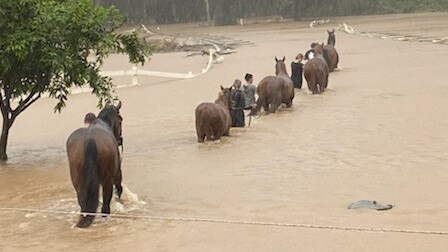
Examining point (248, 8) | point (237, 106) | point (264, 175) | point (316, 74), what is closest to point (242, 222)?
point (264, 175)

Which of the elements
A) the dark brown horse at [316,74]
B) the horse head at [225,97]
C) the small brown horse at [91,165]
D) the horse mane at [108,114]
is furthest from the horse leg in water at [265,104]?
the small brown horse at [91,165]

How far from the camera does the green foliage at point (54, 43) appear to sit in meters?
12.6

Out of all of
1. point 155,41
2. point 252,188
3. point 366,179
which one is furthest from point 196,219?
point 155,41

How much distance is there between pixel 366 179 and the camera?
10914 millimetres

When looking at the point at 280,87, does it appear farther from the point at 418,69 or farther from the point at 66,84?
the point at 418,69

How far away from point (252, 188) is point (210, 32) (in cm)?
5768

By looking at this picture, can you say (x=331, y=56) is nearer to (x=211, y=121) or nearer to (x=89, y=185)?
(x=211, y=121)

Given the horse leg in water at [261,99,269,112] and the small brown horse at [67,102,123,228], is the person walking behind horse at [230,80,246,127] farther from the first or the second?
the small brown horse at [67,102,123,228]

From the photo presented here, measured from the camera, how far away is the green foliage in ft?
41.3

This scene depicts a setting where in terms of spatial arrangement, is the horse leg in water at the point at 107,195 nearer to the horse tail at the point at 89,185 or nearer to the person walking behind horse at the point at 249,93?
the horse tail at the point at 89,185

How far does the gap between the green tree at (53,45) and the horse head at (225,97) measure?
2177 millimetres

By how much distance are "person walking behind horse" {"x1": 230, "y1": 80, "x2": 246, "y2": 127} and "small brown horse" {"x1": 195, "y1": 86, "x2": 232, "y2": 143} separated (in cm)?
98

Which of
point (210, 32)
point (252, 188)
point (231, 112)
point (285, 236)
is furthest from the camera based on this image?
point (210, 32)

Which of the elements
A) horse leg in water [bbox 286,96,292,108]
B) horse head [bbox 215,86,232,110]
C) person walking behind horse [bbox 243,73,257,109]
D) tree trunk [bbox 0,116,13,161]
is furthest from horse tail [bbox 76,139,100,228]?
horse leg in water [bbox 286,96,292,108]
